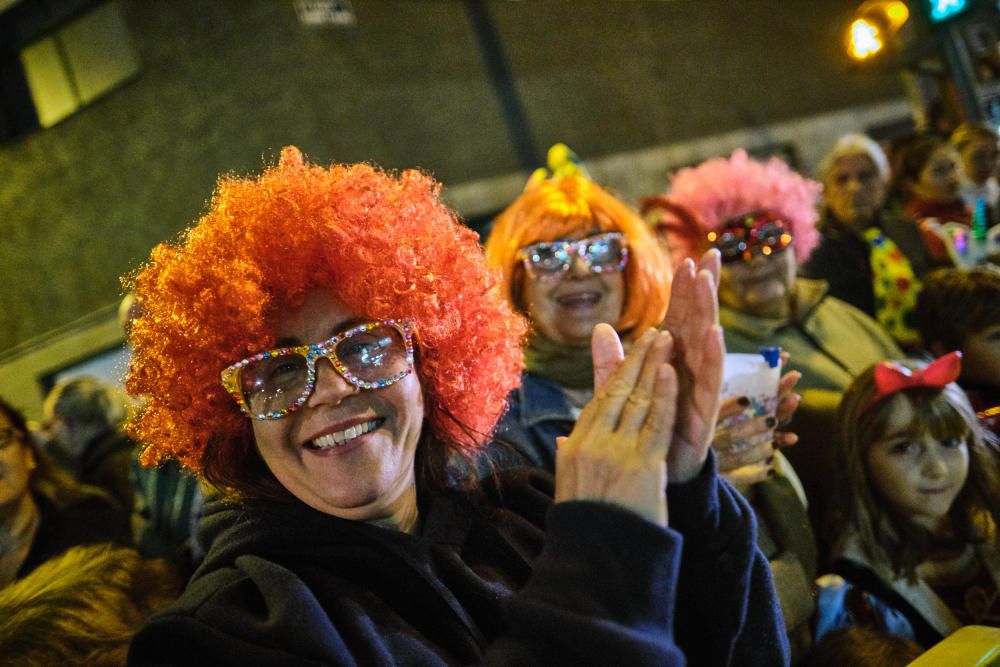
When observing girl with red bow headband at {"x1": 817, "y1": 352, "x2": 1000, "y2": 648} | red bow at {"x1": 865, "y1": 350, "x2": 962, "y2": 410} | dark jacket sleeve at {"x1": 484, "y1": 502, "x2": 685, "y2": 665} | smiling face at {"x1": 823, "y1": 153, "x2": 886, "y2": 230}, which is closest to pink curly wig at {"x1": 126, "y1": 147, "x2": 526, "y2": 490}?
dark jacket sleeve at {"x1": 484, "y1": 502, "x2": 685, "y2": 665}

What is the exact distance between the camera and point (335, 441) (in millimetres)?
1835

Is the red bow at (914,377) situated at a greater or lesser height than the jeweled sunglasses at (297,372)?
lesser

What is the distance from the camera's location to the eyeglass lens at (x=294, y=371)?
6.03ft

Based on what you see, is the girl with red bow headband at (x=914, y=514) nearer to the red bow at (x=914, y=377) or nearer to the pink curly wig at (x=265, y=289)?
the red bow at (x=914, y=377)

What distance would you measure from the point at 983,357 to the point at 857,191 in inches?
74.0

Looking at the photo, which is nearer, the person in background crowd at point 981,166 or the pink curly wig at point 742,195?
the pink curly wig at point 742,195

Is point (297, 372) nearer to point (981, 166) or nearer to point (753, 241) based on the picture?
point (753, 241)

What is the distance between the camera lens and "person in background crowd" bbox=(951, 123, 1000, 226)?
6.04 m

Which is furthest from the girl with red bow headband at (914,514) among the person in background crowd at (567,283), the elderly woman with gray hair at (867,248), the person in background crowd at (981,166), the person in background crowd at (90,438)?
the person in background crowd at (981,166)

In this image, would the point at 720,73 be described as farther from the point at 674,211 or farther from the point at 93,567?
Answer: the point at 93,567

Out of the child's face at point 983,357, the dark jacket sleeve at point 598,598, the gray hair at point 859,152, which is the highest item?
the gray hair at point 859,152

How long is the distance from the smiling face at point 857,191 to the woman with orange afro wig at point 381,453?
12.1 ft

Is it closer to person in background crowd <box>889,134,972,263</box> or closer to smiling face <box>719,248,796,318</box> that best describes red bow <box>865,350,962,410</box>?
smiling face <box>719,248,796,318</box>

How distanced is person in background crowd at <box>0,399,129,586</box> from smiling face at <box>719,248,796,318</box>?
2.83 meters
